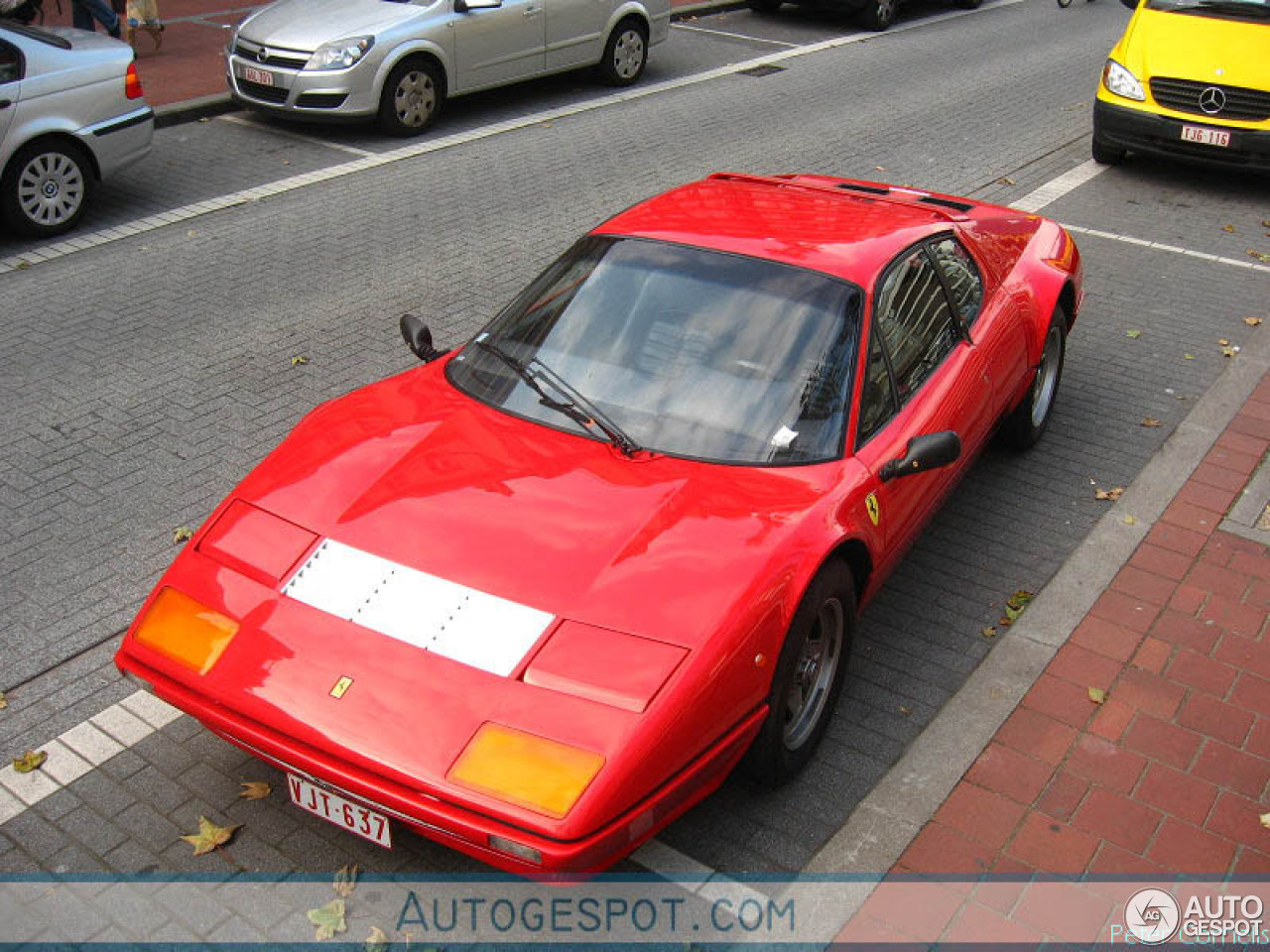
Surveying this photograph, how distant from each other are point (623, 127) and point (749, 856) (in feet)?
31.2

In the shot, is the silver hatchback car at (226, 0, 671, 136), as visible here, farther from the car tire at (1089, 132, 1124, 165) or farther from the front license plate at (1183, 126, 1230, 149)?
the front license plate at (1183, 126, 1230, 149)

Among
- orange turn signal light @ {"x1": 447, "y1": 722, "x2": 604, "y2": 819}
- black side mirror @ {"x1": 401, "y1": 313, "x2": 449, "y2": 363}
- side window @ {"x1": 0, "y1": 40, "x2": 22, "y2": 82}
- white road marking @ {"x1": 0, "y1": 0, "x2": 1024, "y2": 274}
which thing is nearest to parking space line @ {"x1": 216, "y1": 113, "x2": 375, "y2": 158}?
white road marking @ {"x1": 0, "y1": 0, "x2": 1024, "y2": 274}

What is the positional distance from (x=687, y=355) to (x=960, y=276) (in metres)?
1.66

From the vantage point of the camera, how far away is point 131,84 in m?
9.52

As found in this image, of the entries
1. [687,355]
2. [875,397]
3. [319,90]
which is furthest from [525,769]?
[319,90]

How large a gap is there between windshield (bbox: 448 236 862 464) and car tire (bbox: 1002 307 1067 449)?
77.2 inches

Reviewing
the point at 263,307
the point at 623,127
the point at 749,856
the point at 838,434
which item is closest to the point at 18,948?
the point at 749,856

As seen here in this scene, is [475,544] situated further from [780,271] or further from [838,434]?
[780,271]

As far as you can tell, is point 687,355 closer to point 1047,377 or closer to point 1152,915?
point 1152,915

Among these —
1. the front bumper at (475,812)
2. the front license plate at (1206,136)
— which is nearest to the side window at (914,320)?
the front bumper at (475,812)

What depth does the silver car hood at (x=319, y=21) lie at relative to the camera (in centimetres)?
1137

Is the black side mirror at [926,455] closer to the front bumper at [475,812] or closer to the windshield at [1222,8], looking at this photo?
the front bumper at [475,812]

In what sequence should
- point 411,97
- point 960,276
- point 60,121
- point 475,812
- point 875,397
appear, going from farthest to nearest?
point 411,97, point 60,121, point 960,276, point 875,397, point 475,812

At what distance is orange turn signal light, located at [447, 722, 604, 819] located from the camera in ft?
10.8
